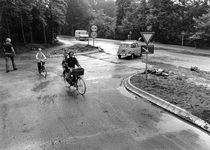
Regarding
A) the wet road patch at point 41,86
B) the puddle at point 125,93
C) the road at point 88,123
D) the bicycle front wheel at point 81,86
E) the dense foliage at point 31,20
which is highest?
the dense foliage at point 31,20

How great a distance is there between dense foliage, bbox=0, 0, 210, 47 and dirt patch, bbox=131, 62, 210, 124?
1807 centimetres

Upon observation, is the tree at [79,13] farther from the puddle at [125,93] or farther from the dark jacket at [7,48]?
the puddle at [125,93]

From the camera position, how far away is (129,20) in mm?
48844

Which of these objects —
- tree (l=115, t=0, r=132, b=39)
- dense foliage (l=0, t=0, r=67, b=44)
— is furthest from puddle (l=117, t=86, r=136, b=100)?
tree (l=115, t=0, r=132, b=39)

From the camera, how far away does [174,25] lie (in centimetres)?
3612

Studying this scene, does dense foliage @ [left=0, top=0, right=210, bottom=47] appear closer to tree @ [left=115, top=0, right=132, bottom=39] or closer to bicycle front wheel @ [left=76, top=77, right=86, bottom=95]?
tree @ [left=115, top=0, right=132, bottom=39]

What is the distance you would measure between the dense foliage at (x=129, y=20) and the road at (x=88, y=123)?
1721 cm

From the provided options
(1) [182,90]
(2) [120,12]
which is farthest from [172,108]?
(2) [120,12]

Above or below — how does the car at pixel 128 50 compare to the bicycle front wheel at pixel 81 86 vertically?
above

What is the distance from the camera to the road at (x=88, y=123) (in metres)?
4.46

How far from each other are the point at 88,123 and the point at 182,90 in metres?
4.70

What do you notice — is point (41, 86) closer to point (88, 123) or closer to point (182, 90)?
point (88, 123)

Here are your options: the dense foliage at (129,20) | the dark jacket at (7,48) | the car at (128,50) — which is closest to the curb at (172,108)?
the dark jacket at (7,48)

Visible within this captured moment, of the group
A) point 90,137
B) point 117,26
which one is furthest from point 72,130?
point 117,26
